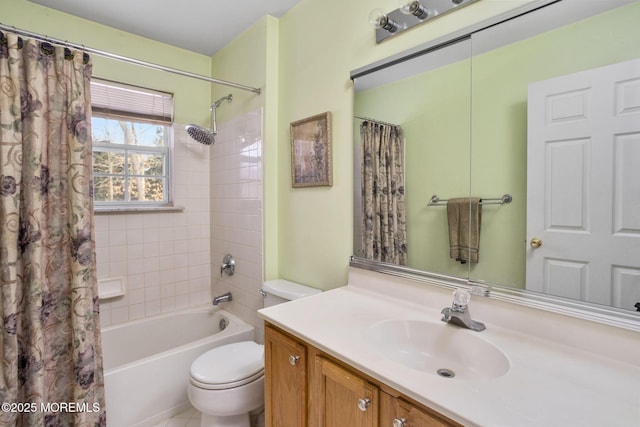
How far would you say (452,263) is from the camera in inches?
46.9

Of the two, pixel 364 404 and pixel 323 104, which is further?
pixel 323 104

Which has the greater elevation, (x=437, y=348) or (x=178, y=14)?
(x=178, y=14)

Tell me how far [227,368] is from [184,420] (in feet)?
1.99

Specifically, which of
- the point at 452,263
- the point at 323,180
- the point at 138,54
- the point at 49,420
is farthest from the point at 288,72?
the point at 49,420

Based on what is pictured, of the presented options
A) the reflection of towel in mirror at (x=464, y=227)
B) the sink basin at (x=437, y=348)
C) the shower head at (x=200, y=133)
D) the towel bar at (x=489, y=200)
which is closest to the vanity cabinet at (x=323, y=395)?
the sink basin at (x=437, y=348)

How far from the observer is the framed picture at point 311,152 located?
1.65 m

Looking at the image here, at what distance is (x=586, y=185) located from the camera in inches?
34.8

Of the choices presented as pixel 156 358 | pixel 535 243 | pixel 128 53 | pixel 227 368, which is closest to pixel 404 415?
pixel 535 243

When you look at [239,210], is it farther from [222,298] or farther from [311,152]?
[311,152]

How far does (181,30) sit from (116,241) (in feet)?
5.23

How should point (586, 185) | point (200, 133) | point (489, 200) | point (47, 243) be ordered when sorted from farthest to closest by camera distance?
point (200, 133)
point (47, 243)
point (489, 200)
point (586, 185)

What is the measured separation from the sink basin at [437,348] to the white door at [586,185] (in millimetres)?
274

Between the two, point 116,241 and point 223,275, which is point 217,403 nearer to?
point 223,275

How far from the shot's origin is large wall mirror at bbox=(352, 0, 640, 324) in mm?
836
